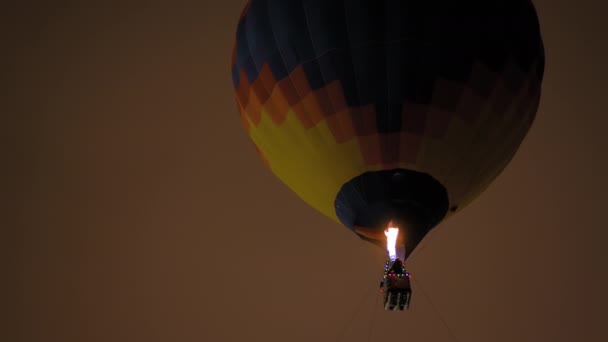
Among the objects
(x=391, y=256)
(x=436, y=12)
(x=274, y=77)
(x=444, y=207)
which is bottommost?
(x=391, y=256)

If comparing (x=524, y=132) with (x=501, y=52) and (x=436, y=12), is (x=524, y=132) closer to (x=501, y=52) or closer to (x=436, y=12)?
(x=501, y=52)

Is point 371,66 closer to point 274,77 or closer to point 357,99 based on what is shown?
point 357,99

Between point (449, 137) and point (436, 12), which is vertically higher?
point (436, 12)

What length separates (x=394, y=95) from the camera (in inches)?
338

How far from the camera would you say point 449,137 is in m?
8.77

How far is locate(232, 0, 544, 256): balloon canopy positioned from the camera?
8.57 meters

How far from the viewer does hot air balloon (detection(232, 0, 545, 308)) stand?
8.57 meters

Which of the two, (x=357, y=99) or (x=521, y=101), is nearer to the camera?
(x=357, y=99)

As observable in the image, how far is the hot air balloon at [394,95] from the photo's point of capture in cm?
857

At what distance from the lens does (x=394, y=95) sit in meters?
8.58

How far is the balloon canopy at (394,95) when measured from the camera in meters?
8.57

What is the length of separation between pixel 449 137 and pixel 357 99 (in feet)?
3.04

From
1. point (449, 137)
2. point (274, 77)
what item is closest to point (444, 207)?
point (449, 137)

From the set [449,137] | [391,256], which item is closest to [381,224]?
[391,256]
